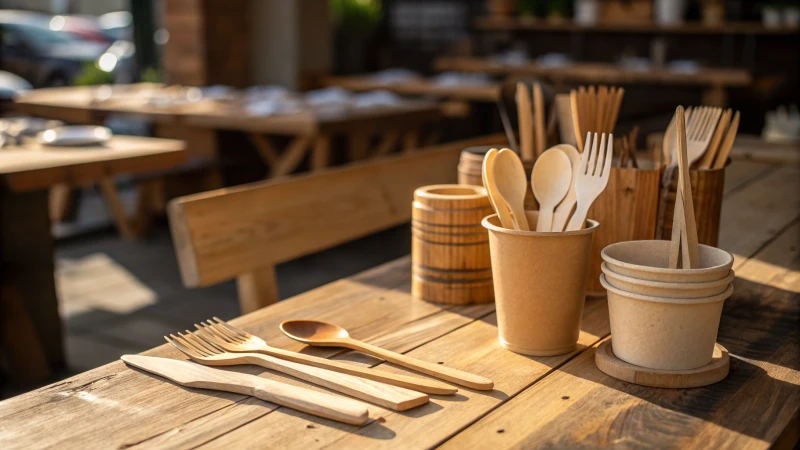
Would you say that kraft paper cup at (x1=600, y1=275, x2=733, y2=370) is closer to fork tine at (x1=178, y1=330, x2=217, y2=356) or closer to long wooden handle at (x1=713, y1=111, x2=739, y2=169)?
long wooden handle at (x1=713, y1=111, x2=739, y2=169)

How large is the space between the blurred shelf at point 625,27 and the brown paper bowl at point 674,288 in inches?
235

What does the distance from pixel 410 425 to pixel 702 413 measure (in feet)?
0.88

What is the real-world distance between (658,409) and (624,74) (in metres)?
5.22

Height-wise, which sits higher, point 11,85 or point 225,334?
point 11,85

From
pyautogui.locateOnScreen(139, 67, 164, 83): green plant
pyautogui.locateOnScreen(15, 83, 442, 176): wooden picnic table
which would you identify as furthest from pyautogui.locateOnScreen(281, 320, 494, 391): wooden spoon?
pyautogui.locateOnScreen(139, 67, 164, 83): green plant

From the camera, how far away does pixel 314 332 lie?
→ 3.09 ft

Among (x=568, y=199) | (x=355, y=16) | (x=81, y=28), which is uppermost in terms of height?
(x=81, y=28)

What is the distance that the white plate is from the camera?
8.55ft

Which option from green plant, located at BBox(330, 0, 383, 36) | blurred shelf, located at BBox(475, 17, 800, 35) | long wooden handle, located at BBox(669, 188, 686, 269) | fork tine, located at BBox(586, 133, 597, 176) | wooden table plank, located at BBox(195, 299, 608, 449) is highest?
green plant, located at BBox(330, 0, 383, 36)

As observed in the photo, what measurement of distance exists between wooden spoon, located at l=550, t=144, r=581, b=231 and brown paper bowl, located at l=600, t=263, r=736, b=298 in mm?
136

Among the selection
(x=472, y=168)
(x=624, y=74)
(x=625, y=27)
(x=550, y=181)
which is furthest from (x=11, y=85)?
(x=550, y=181)

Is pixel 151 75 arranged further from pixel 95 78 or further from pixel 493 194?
pixel 493 194

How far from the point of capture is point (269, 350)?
88cm

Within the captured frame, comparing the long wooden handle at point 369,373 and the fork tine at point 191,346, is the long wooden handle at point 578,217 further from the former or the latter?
the fork tine at point 191,346
